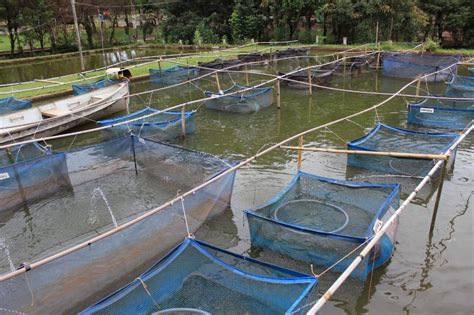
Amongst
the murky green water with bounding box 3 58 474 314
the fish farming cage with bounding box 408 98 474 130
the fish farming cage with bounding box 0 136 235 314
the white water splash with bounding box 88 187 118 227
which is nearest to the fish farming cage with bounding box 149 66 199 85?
the murky green water with bounding box 3 58 474 314

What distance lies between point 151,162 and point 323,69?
15.4m

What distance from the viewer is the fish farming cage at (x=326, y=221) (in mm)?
6164

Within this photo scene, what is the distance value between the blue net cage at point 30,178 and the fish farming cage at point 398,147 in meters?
7.16

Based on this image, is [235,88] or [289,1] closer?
[235,88]

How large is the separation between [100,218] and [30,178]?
196cm

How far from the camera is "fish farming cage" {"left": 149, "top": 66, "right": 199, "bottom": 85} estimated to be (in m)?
22.7

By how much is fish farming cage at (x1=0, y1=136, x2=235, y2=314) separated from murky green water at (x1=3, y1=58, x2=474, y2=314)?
1.27 metres

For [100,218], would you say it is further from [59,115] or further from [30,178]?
[59,115]

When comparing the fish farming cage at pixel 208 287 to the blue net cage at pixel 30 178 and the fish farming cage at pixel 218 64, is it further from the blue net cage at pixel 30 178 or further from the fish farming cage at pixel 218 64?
the fish farming cage at pixel 218 64

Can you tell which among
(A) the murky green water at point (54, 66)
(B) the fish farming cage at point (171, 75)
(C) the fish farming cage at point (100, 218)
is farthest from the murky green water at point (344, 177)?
(A) the murky green water at point (54, 66)

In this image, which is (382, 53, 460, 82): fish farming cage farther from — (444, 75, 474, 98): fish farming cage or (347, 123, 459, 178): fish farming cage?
(347, 123, 459, 178): fish farming cage

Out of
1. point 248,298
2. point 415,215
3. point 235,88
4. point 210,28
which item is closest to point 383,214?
point 415,215

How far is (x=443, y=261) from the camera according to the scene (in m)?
6.99

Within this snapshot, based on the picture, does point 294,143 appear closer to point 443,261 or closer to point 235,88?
point 235,88
